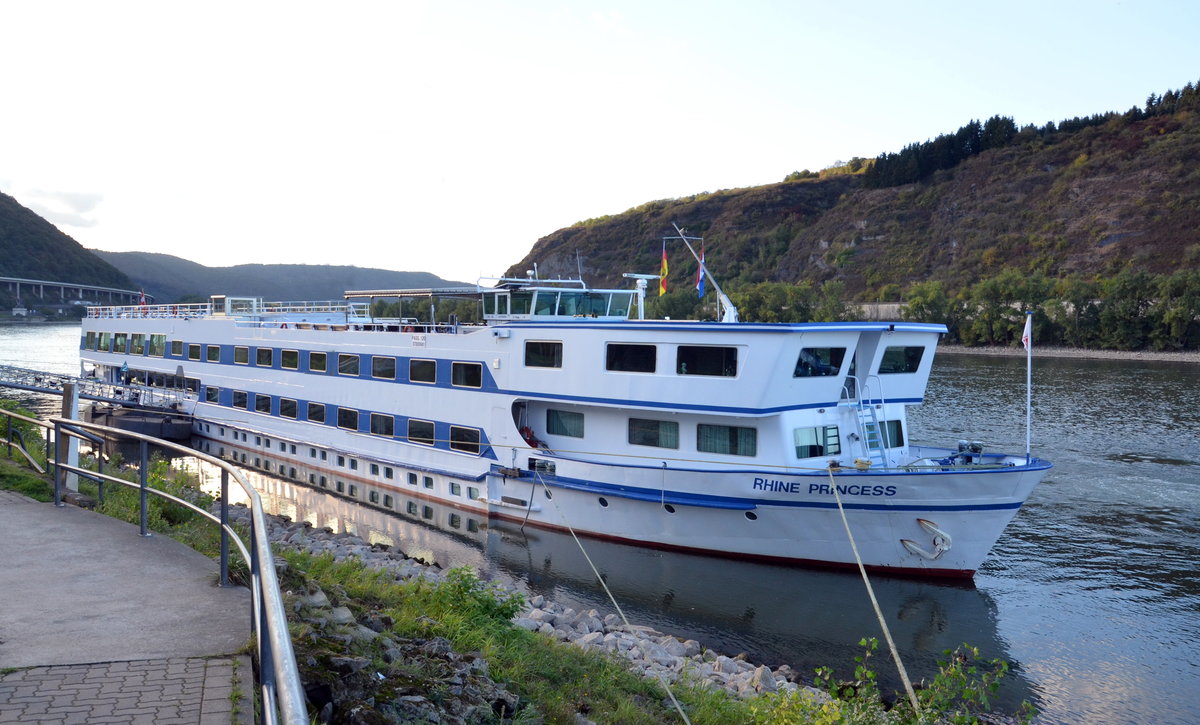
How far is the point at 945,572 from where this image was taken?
50.7 feet

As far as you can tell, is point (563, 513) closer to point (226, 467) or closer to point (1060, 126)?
point (226, 467)

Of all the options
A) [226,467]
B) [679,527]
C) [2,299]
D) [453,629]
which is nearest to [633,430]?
[679,527]

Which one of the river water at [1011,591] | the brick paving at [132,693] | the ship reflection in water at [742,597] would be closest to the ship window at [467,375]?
the ship reflection in water at [742,597]

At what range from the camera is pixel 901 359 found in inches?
672

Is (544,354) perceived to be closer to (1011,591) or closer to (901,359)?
(901,359)

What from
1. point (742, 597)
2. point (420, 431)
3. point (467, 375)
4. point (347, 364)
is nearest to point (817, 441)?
point (742, 597)

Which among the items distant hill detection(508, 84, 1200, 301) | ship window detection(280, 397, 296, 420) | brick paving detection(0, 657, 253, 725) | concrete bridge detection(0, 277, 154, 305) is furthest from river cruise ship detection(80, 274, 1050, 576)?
concrete bridge detection(0, 277, 154, 305)

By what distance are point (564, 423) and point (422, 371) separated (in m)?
4.28

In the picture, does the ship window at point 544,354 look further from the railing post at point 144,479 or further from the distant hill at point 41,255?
the distant hill at point 41,255

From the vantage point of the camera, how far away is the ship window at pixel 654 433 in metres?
16.5

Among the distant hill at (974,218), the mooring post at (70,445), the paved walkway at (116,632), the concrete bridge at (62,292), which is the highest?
the distant hill at (974,218)

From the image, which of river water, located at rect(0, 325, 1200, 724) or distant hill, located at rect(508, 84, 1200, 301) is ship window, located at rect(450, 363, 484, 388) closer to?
river water, located at rect(0, 325, 1200, 724)

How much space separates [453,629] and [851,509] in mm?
9210

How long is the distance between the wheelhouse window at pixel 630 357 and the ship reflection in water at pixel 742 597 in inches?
152
